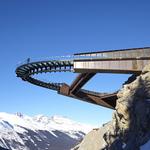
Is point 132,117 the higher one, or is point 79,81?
point 79,81

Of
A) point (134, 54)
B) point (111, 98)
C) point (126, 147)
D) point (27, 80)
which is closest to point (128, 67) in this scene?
point (134, 54)

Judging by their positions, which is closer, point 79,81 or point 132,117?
point 132,117

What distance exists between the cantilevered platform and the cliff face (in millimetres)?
2000

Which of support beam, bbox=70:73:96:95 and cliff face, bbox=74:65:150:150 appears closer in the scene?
cliff face, bbox=74:65:150:150

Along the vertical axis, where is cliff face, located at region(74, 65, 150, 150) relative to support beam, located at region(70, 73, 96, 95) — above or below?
below

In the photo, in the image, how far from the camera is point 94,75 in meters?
59.3

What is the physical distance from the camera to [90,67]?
56.2m

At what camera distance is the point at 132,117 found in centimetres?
5303

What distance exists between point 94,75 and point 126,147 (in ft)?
49.8

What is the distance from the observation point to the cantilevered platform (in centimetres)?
5131

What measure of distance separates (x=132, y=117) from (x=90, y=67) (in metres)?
9.28

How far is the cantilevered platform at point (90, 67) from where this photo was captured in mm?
51312

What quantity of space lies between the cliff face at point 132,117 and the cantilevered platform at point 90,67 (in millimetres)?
2000

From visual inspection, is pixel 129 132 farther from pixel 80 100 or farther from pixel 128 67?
pixel 80 100
